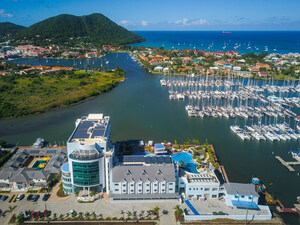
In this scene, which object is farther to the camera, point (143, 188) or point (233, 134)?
point (233, 134)

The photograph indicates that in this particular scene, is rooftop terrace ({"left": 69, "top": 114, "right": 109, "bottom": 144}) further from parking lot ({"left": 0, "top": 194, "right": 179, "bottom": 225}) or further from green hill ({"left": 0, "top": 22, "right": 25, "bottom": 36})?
green hill ({"left": 0, "top": 22, "right": 25, "bottom": 36})

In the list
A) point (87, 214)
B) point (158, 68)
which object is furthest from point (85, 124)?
point (158, 68)

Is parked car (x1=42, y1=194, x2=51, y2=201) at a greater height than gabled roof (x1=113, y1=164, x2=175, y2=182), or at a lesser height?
lesser

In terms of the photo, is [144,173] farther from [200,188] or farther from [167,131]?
[167,131]

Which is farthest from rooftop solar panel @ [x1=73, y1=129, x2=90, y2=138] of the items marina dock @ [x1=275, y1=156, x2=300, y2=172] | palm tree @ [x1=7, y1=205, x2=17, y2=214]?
marina dock @ [x1=275, y1=156, x2=300, y2=172]

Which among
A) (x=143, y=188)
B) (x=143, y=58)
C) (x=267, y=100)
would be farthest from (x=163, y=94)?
(x=143, y=58)

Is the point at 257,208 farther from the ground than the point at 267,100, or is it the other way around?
the point at 267,100

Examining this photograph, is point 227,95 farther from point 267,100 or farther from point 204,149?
point 204,149
